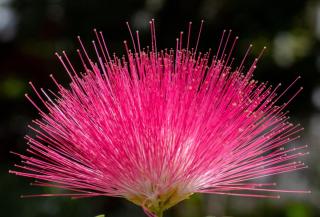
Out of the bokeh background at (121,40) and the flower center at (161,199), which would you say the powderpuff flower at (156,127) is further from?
the bokeh background at (121,40)

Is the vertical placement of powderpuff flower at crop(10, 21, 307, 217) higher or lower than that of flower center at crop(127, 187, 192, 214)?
higher

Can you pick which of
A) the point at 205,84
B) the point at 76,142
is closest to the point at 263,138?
the point at 205,84

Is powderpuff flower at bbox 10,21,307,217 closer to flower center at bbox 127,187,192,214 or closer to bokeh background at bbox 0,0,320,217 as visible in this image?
flower center at bbox 127,187,192,214

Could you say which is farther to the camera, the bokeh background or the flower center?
the bokeh background

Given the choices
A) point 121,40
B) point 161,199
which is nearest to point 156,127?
point 161,199

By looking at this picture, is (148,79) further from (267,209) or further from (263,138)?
(267,209)

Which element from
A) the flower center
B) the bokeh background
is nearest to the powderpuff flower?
the flower center

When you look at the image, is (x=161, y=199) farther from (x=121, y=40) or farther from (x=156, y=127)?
(x=121, y=40)
